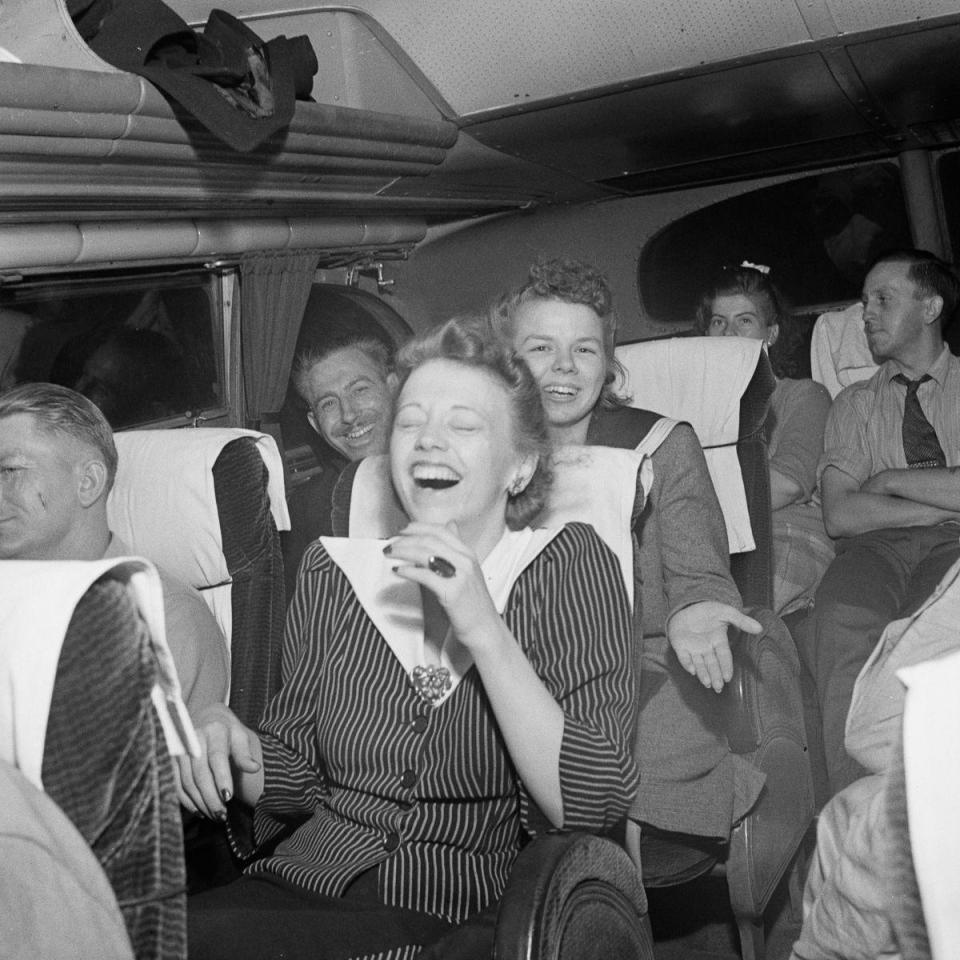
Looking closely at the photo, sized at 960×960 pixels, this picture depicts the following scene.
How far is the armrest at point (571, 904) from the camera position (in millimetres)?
1592

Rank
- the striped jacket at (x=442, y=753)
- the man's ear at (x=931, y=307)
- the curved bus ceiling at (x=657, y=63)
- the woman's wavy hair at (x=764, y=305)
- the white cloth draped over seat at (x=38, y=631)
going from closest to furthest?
the white cloth draped over seat at (x=38, y=631) < the striped jacket at (x=442, y=753) < the curved bus ceiling at (x=657, y=63) < the man's ear at (x=931, y=307) < the woman's wavy hair at (x=764, y=305)

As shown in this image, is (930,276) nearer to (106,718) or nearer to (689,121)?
(689,121)

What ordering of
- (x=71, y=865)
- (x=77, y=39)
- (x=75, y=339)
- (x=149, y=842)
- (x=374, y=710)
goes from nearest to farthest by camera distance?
(x=71, y=865) < (x=149, y=842) < (x=374, y=710) < (x=77, y=39) < (x=75, y=339)

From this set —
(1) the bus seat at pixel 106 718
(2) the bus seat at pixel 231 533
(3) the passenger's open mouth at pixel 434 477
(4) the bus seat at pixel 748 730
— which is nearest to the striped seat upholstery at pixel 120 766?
(1) the bus seat at pixel 106 718

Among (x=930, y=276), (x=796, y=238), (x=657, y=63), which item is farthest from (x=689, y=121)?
(x=796, y=238)

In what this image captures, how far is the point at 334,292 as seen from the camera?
4.63m

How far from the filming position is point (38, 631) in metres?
1.11

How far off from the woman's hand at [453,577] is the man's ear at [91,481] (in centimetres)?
106

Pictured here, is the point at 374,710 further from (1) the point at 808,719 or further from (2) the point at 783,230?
(2) the point at 783,230

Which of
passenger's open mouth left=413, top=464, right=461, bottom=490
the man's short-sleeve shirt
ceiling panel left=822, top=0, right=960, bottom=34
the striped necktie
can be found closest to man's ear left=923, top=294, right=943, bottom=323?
the man's short-sleeve shirt

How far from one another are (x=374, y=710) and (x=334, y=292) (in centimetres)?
282

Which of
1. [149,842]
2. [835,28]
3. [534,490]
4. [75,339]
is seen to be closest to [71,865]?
[149,842]

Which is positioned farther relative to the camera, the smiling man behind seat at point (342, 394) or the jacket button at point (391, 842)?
the smiling man behind seat at point (342, 394)

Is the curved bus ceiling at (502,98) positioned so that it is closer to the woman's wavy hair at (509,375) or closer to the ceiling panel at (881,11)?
the ceiling panel at (881,11)
